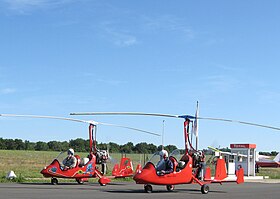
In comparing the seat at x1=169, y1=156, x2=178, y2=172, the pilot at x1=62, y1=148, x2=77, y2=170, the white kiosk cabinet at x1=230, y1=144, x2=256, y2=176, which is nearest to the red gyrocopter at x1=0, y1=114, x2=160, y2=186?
the pilot at x1=62, y1=148, x2=77, y2=170

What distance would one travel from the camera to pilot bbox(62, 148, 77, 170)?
2574cm

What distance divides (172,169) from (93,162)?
6.07 metres

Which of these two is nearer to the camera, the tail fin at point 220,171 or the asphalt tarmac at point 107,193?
the asphalt tarmac at point 107,193

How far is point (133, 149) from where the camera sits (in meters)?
116

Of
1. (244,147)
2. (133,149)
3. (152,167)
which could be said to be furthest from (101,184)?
(133,149)

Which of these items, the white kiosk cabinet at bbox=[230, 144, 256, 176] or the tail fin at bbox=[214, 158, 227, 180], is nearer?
the tail fin at bbox=[214, 158, 227, 180]

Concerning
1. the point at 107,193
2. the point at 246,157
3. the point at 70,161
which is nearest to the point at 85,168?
the point at 70,161

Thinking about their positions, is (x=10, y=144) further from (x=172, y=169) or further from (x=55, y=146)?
(x=172, y=169)

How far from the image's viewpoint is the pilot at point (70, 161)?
84.4 ft

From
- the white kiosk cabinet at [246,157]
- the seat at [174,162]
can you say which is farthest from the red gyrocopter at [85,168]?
the white kiosk cabinet at [246,157]

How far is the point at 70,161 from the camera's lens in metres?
25.9

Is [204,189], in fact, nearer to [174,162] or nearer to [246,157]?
[174,162]

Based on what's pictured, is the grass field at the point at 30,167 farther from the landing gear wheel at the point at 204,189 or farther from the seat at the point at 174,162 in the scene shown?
the landing gear wheel at the point at 204,189

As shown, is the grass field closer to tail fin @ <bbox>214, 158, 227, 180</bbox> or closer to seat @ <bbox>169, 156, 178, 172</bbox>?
tail fin @ <bbox>214, 158, 227, 180</bbox>
